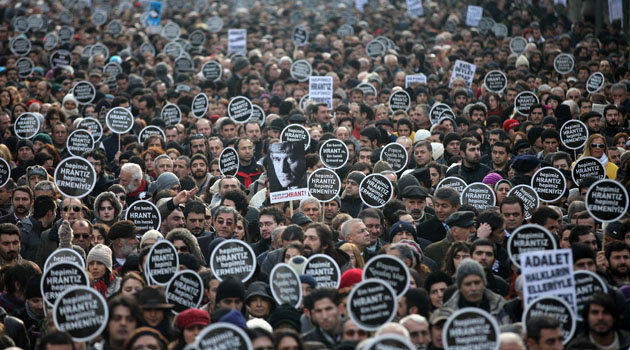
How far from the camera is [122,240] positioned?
987 cm

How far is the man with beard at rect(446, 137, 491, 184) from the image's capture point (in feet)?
40.8

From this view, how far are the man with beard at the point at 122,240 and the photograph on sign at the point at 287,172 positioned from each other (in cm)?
209

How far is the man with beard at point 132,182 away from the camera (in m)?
12.2

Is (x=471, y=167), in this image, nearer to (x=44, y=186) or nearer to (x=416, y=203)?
(x=416, y=203)

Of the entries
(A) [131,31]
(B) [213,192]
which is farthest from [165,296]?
(A) [131,31]

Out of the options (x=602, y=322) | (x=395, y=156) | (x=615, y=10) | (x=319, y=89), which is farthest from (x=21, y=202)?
(x=615, y=10)

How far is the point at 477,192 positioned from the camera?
11109 millimetres

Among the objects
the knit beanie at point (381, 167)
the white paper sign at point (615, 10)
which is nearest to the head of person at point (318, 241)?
the knit beanie at point (381, 167)

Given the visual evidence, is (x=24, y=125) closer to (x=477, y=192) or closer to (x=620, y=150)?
(x=477, y=192)

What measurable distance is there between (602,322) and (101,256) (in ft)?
15.7

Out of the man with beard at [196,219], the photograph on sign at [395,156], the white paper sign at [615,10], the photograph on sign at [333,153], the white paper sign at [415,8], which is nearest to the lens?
the man with beard at [196,219]

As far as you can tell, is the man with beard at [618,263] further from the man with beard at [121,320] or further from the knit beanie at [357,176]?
the man with beard at [121,320]

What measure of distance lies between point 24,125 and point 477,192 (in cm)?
809

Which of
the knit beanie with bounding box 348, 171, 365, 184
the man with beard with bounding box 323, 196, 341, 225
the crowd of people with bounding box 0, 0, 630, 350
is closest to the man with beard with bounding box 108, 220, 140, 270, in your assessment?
the crowd of people with bounding box 0, 0, 630, 350
